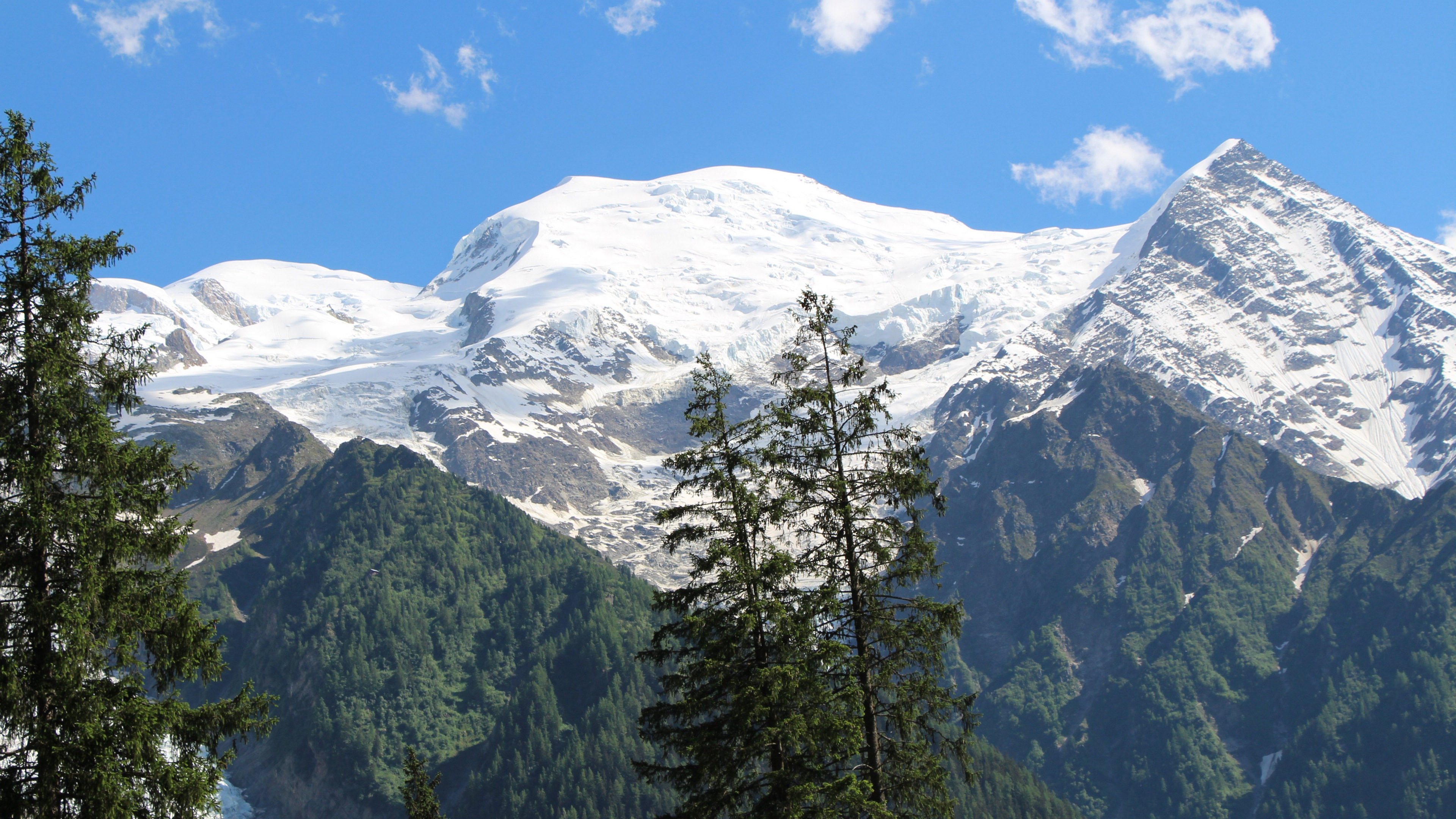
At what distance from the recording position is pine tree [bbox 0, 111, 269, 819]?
17.1 meters

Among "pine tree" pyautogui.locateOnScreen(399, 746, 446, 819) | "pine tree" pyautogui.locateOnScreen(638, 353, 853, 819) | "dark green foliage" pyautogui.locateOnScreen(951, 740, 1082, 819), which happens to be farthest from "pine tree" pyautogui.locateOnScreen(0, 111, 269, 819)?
"dark green foliage" pyautogui.locateOnScreen(951, 740, 1082, 819)

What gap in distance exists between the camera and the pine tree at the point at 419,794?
1328 inches

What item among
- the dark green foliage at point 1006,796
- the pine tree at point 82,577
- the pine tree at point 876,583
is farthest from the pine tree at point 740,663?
the dark green foliage at point 1006,796

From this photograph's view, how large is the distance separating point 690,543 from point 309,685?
195 metres

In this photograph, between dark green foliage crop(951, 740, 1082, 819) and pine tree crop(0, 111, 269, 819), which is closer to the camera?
pine tree crop(0, 111, 269, 819)

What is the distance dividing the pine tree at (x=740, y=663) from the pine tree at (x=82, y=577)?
28.5 feet

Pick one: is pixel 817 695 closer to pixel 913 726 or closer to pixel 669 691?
pixel 913 726

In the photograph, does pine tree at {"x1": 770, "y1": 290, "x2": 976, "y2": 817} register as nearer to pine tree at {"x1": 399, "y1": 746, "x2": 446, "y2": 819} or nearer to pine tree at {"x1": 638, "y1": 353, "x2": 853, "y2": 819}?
pine tree at {"x1": 638, "y1": 353, "x2": 853, "y2": 819}

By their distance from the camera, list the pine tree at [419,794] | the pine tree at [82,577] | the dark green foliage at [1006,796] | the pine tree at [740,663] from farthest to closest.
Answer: the dark green foliage at [1006,796]
the pine tree at [419,794]
the pine tree at [740,663]
the pine tree at [82,577]

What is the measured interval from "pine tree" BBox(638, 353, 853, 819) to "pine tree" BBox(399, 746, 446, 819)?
12.6m

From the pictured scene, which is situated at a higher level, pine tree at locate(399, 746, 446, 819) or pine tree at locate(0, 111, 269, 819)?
pine tree at locate(0, 111, 269, 819)

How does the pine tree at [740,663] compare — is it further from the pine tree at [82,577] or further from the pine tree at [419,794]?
the pine tree at [419,794]

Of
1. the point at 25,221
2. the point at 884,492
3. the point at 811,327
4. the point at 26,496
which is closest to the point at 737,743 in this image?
the point at 884,492

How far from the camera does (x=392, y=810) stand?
587 ft
